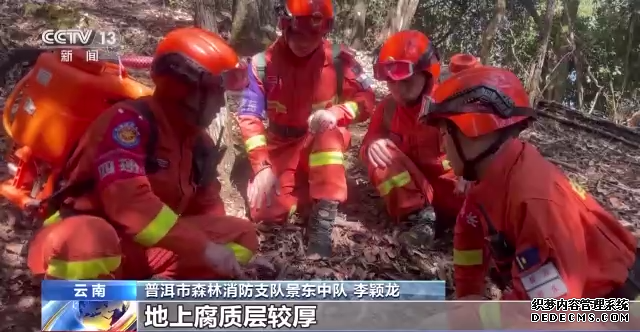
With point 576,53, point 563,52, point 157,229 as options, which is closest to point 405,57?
point 157,229

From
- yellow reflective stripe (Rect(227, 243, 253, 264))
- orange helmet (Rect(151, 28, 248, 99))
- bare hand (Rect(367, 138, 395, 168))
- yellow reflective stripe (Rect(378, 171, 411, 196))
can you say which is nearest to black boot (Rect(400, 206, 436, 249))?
yellow reflective stripe (Rect(378, 171, 411, 196))

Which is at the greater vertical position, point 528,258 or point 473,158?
point 473,158

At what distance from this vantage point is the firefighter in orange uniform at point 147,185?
171cm

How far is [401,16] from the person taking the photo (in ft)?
17.0

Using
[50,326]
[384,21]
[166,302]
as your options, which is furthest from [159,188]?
[384,21]

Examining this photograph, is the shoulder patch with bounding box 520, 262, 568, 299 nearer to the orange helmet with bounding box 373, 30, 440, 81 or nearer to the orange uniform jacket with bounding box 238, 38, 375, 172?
the orange helmet with bounding box 373, 30, 440, 81

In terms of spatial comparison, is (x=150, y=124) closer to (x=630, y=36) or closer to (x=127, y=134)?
(x=127, y=134)

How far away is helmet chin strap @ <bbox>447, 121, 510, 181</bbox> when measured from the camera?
66.7 inches

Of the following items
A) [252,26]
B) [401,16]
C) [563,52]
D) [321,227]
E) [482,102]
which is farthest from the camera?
[401,16]

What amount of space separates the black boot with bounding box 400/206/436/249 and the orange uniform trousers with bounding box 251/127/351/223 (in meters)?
0.28

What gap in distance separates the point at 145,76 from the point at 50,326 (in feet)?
2.82

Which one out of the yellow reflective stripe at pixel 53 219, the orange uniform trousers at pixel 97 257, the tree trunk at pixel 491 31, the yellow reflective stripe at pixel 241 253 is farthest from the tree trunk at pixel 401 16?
the yellow reflective stripe at pixel 53 219
